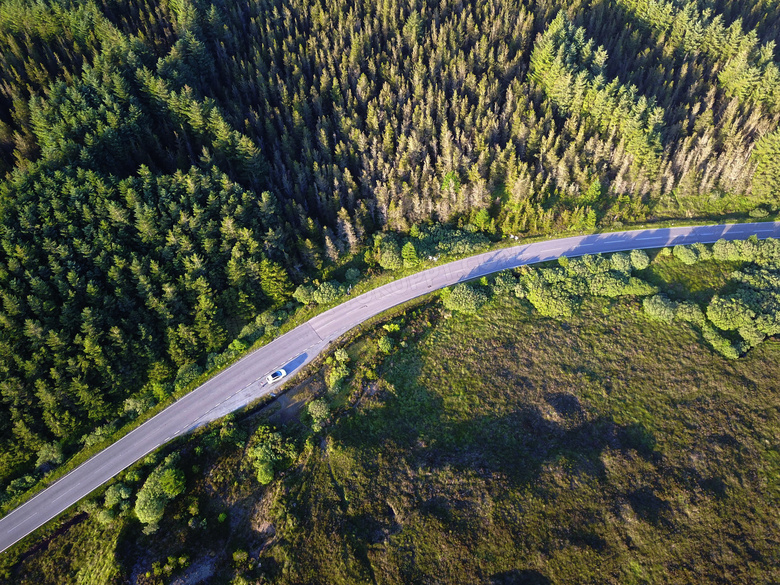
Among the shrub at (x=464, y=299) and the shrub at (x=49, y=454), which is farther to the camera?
the shrub at (x=464, y=299)

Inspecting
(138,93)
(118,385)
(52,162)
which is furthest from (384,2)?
(118,385)

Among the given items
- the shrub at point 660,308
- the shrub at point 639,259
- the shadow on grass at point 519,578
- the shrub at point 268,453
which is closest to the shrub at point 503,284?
the shrub at point 639,259

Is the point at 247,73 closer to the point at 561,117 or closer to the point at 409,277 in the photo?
the point at 409,277

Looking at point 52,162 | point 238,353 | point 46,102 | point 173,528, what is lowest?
point 173,528

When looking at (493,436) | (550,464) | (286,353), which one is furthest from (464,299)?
(286,353)

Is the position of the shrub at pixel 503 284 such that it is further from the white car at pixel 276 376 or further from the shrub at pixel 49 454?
the shrub at pixel 49 454
